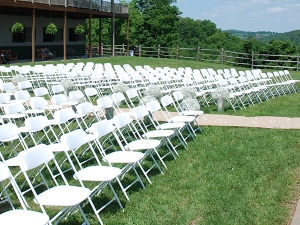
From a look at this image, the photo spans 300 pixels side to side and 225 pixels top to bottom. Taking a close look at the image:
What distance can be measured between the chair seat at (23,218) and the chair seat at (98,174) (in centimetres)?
90

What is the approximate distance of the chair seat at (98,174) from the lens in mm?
4488

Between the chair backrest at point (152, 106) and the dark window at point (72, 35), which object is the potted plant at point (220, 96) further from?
the dark window at point (72, 35)

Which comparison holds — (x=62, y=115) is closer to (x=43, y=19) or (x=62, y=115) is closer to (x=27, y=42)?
(x=27, y=42)

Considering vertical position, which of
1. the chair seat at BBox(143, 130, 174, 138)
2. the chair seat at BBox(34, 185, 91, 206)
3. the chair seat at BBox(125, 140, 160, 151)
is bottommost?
the chair seat at BBox(34, 185, 91, 206)

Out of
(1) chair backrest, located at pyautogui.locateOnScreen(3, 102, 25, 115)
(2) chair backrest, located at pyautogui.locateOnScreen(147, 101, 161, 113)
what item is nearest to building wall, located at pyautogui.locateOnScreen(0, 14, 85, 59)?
(1) chair backrest, located at pyautogui.locateOnScreen(3, 102, 25, 115)

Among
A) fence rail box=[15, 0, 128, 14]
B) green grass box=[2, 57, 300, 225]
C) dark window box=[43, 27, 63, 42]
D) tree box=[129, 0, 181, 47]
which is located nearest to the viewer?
green grass box=[2, 57, 300, 225]

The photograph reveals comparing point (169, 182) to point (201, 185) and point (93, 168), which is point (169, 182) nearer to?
point (201, 185)

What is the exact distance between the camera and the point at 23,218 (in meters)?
3.58

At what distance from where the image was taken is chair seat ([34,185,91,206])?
3867mm

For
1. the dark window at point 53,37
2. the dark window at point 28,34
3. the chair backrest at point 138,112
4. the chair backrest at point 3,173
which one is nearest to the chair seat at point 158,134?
the chair backrest at point 138,112

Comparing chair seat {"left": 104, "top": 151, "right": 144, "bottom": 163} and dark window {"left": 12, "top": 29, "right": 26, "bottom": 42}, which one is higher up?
dark window {"left": 12, "top": 29, "right": 26, "bottom": 42}

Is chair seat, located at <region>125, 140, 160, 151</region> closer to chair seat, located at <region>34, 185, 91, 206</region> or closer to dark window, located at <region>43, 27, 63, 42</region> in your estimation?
chair seat, located at <region>34, 185, 91, 206</region>

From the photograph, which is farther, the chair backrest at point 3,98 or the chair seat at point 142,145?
the chair backrest at point 3,98

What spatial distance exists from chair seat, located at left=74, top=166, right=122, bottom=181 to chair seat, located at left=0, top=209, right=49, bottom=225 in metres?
0.90
